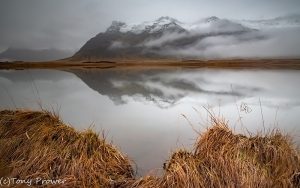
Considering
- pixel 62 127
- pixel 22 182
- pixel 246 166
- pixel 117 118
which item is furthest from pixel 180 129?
pixel 22 182

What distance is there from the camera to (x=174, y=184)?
16.9ft

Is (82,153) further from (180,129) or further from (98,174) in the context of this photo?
(180,129)

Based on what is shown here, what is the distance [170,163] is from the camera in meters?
5.96

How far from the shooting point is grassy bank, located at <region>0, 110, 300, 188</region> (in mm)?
5188

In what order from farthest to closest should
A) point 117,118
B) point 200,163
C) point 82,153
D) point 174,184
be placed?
point 117,118
point 82,153
point 200,163
point 174,184

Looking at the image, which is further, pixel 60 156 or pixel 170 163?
pixel 170 163

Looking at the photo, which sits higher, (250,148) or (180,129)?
(250,148)

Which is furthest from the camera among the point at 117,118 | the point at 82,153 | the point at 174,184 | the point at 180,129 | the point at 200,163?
the point at 117,118

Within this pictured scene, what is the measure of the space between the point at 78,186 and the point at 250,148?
8.59ft

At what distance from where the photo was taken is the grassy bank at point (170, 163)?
5188 millimetres

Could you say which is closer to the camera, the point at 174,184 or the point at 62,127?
the point at 174,184

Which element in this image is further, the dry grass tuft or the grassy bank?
the dry grass tuft

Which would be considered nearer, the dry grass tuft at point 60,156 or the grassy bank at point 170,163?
the grassy bank at point 170,163

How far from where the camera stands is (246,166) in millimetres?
5270
